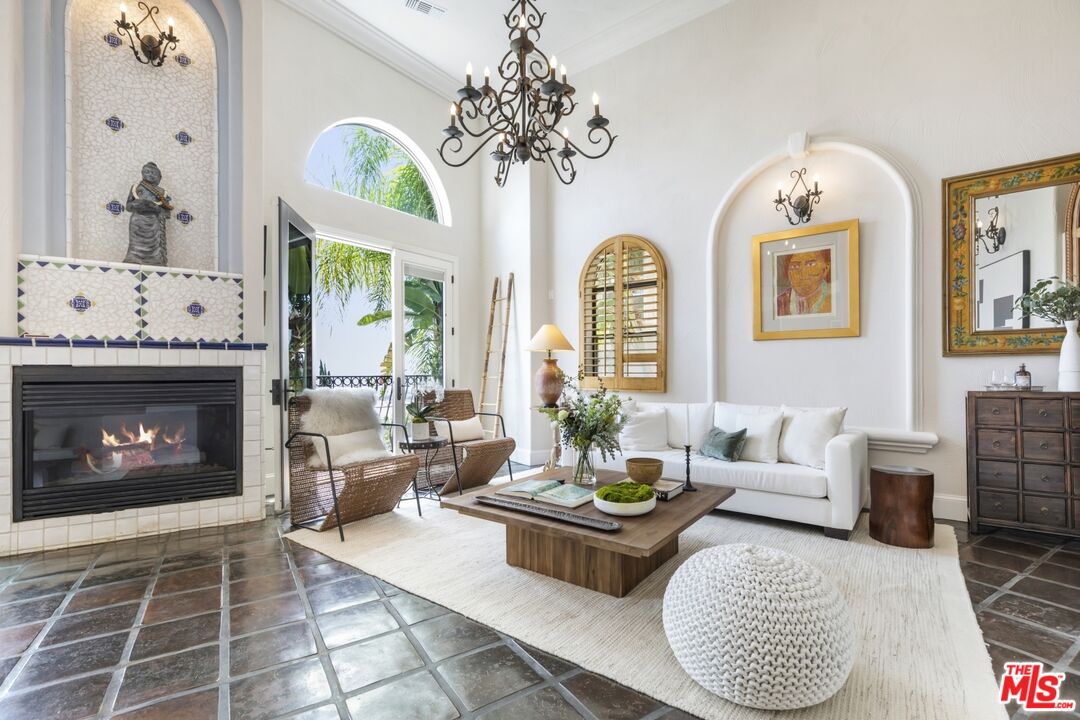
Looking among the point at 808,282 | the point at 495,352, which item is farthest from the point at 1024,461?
the point at 495,352

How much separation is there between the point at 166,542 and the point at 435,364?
296 cm

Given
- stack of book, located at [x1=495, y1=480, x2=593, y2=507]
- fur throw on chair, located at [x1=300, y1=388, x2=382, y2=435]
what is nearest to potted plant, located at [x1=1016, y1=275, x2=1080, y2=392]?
stack of book, located at [x1=495, y1=480, x2=593, y2=507]

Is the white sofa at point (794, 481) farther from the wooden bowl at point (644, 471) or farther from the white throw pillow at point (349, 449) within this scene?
the white throw pillow at point (349, 449)

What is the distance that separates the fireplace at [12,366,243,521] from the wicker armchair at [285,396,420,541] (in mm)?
460

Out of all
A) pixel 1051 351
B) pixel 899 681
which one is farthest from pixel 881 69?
pixel 899 681

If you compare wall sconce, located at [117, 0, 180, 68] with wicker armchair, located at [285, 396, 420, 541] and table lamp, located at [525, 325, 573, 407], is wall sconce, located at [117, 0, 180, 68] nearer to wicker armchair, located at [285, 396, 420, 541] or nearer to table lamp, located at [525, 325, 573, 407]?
wicker armchair, located at [285, 396, 420, 541]

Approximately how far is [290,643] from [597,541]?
1.26 metres

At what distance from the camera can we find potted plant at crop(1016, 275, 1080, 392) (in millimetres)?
2980

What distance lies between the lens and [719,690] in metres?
1.59

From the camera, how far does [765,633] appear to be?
1509 mm

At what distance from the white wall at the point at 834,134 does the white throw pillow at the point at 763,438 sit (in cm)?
67

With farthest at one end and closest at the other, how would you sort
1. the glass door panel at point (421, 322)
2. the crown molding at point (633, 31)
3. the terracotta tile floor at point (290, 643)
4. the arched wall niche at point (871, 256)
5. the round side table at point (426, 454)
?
the glass door panel at point (421, 322)
the crown molding at point (633, 31)
the round side table at point (426, 454)
the arched wall niche at point (871, 256)
the terracotta tile floor at point (290, 643)

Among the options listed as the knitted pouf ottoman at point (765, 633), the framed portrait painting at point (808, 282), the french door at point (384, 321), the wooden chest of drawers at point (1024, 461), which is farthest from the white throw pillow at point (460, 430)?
the wooden chest of drawers at point (1024, 461)

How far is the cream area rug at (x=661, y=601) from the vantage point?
1.63 meters
